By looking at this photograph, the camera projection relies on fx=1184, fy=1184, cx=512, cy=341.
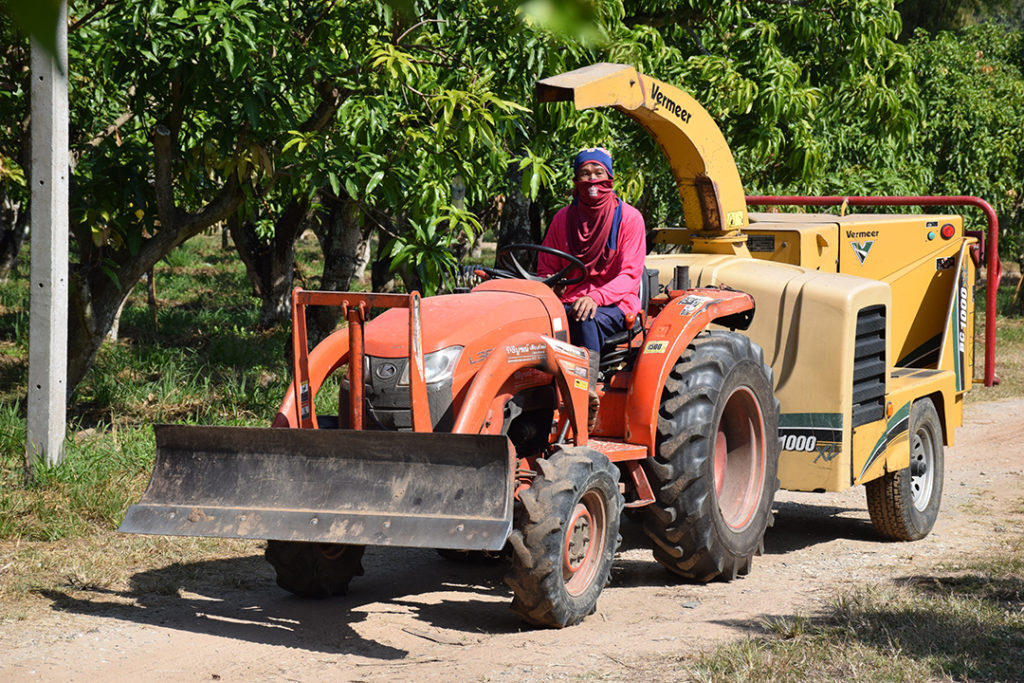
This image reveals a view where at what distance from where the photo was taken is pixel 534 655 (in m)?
4.69

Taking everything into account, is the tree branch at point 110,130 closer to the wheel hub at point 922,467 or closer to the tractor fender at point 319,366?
the tractor fender at point 319,366

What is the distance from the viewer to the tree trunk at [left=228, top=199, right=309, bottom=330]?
14.4 meters

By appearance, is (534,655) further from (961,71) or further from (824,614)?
(961,71)

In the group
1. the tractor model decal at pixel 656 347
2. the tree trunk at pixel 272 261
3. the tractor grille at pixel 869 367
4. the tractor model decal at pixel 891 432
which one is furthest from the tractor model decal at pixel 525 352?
the tree trunk at pixel 272 261

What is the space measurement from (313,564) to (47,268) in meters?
2.62

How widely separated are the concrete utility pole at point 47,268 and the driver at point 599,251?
9.28 feet

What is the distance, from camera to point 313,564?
5535mm

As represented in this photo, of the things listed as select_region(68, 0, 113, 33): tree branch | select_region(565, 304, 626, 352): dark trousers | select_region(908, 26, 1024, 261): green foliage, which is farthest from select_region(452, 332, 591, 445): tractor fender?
select_region(908, 26, 1024, 261): green foliage

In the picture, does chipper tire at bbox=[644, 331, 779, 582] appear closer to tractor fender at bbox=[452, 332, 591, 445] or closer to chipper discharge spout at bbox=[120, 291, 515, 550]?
tractor fender at bbox=[452, 332, 591, 445]

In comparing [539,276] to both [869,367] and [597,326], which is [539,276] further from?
[869,367]

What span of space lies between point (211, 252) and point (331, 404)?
24.1 m

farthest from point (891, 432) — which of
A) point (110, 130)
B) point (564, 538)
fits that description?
point (110, 130)

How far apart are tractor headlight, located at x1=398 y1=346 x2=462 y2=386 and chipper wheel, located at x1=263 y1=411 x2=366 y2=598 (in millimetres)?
559

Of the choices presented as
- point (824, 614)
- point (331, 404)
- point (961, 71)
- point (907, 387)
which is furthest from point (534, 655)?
point (961, 71)
